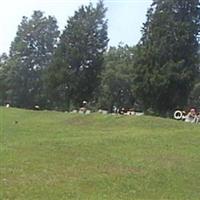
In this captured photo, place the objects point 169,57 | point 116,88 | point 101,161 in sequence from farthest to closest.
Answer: point 116,88 < point 169,57 < point 101,161

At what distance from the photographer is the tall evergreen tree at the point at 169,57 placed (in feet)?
165

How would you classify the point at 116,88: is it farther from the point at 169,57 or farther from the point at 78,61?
the point at 169,57

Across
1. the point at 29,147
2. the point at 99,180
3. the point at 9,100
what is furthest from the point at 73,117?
the point at 9,100

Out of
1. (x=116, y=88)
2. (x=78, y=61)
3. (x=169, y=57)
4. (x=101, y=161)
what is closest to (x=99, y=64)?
(x=78, y=61)

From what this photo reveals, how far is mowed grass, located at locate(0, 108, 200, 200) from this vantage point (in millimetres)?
15375

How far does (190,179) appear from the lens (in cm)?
1766

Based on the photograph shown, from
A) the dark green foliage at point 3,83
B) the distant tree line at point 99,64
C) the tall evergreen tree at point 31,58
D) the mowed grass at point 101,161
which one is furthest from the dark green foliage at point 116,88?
the mowed grass at point 101,161

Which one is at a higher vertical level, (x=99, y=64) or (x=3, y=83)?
(x=99, y=64)

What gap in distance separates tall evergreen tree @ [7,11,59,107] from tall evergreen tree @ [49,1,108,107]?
1150 centimetres

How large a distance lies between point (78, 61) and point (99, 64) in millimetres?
2106

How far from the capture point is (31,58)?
7456cm

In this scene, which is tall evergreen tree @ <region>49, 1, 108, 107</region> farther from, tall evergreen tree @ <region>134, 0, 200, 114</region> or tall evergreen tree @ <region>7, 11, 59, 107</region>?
tall evergreen tree @ <region>7, 11, 59, 107</region>

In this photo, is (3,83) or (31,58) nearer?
(31,58)

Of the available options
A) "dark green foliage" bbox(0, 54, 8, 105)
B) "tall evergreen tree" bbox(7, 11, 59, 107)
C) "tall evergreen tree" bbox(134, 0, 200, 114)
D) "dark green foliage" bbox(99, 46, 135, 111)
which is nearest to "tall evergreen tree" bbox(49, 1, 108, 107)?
"tall evergreen tree" bbox(134, 0, 200, 114)
